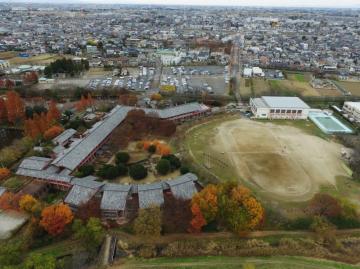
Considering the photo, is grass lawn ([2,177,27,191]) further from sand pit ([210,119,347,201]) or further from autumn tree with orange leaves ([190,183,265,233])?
sand pit ([210,119,347,201])

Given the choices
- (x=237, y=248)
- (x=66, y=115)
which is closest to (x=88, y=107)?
(x=66, y=115)

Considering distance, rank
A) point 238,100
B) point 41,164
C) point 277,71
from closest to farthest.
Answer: point 41,164 → point 238,100 → point 277,71

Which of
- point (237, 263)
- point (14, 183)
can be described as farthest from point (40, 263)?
point (237, 263)

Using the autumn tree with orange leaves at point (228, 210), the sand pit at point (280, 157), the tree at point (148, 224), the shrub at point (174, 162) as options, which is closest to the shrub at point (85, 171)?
the shrub at point (174, 162)

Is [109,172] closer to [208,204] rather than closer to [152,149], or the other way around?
[152,149]

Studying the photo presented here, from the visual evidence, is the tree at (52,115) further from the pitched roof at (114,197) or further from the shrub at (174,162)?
the shrub at (174,162)

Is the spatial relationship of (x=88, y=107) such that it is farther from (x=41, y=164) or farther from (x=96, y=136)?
(x=41, y=164)
